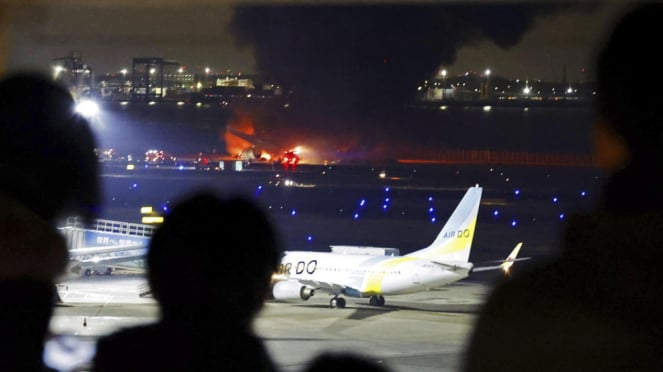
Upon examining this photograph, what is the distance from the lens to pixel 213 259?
792 millimetres

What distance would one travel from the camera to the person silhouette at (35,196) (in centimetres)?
86

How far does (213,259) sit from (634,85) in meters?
0.39

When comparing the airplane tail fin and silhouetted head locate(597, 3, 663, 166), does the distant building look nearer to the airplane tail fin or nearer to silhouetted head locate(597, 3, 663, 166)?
silhouetted head locate(597, 3, 663, 166)

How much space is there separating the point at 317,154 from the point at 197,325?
11426 millimetres

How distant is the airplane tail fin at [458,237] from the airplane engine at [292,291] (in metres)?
1.64

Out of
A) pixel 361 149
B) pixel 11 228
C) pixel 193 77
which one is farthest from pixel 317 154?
pixel 11 228

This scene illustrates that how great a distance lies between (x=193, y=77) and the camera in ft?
5.59

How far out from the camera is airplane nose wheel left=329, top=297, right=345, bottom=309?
37.5ft

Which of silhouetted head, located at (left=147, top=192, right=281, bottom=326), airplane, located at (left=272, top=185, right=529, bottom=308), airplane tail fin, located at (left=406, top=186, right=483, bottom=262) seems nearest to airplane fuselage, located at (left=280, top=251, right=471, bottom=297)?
airplane, located at (left=272, top=185, right=529, bottom=308)

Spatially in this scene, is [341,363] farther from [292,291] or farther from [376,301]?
[376,301]

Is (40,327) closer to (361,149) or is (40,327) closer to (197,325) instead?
(197,325)

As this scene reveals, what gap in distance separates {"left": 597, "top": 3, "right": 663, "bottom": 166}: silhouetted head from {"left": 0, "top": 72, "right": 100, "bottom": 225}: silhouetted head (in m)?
0.59

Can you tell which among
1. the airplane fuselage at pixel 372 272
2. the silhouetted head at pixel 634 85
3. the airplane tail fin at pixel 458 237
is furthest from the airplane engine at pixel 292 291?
the silhouetted head at pixel 634 85

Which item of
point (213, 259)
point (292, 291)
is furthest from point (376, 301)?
point (213, 259)
